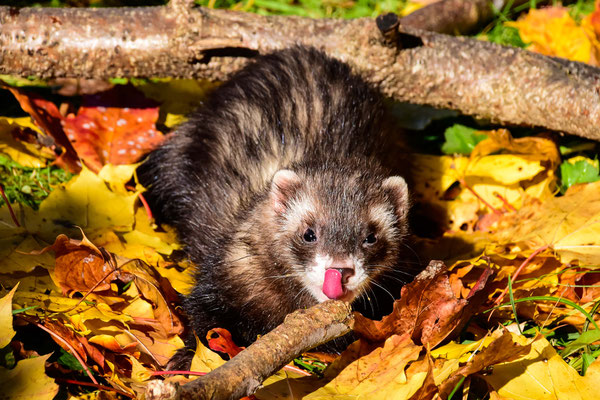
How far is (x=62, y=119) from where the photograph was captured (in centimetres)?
416

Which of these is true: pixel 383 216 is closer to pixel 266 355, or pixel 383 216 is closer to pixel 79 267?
pixel 266 355

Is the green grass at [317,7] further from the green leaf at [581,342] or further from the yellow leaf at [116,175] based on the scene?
the green leaf at [581,342]

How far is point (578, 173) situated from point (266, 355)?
8.27ft

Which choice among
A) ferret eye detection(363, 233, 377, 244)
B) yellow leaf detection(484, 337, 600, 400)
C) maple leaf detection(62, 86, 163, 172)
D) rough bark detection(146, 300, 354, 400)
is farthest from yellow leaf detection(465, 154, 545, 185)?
maple leaf detection(62, 86, 163, 172)

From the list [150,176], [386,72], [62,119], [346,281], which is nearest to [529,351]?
[346,281]

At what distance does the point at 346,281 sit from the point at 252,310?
24.5 inches

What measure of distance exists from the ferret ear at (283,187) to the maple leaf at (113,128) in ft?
4.45

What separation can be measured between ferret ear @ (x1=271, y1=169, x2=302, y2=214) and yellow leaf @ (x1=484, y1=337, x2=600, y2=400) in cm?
109

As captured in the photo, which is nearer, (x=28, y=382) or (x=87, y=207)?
(x=28, y=382)

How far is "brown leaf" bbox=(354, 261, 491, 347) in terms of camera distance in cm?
265

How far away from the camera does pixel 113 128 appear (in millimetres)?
4148

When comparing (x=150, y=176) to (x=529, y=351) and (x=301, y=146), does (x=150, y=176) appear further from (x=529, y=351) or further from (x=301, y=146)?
(x=529, y=351)

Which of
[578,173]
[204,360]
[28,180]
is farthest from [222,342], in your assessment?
[578,173]

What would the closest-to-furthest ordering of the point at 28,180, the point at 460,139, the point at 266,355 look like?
the point at 266,355
the point at 28,180
the point at 460,139
